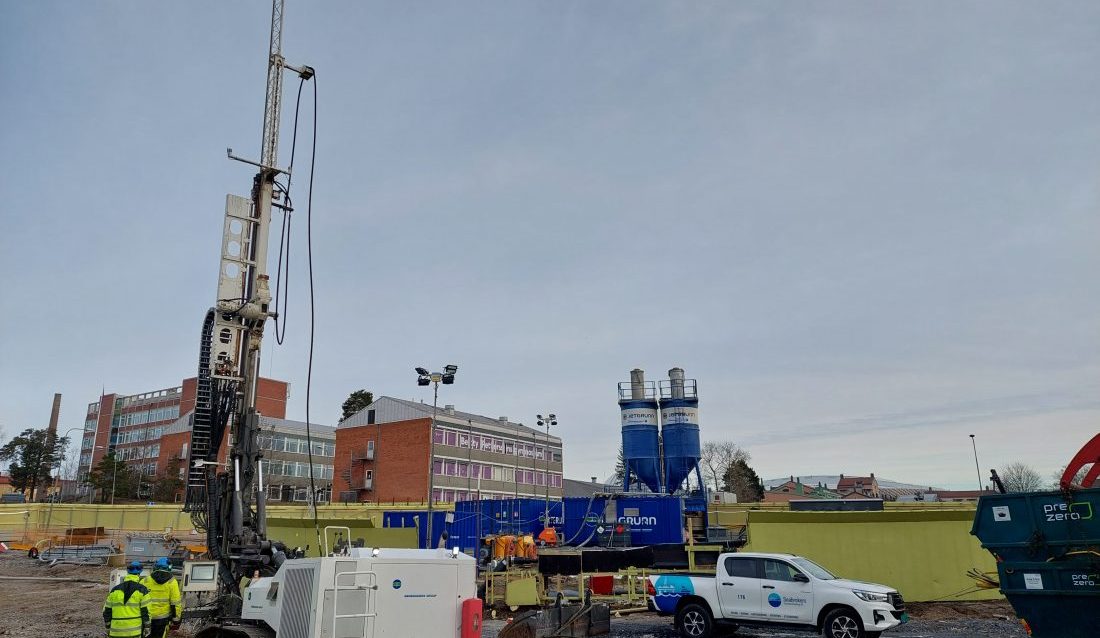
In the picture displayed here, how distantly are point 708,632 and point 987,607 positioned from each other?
9.01 metres

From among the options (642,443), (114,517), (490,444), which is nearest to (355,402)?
(490,444)

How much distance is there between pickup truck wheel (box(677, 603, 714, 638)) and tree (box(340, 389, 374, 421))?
3125 inches

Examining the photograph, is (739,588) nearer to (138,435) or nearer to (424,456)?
(424,456)

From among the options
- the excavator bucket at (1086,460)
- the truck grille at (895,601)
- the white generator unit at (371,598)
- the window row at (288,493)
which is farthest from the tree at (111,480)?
the excavator bucket at (1086,460)

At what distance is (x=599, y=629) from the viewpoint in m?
14.2

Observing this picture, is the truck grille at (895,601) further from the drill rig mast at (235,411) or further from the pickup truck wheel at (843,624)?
the drill rig mast at (235,411)

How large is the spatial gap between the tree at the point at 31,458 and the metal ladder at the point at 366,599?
9328 centimetres

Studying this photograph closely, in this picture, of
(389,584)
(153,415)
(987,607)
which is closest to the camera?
(389,584)

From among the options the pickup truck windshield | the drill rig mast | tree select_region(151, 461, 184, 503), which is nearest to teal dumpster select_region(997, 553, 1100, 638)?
the pickup truck windshield

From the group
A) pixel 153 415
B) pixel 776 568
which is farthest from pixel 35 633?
pixel 153 415

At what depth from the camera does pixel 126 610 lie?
9.73 m

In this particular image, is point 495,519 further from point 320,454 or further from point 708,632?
point 320,454

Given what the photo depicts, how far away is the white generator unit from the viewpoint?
8.38 metres

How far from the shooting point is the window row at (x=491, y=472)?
65562 mm
